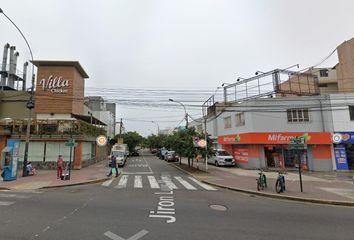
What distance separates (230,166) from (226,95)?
8.95m

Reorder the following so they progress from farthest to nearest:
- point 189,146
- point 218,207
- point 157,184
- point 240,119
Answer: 1. point 240,119
2. point 189,146
3. point 157,184
4. point 218,207

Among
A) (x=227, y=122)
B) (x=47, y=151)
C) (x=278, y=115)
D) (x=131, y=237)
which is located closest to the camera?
(x=131, y=237)

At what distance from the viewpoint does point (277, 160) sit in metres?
25.2

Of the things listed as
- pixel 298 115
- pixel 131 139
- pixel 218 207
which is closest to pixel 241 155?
pixel 298 115

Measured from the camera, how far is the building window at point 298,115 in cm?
2503

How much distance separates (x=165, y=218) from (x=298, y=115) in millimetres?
22597

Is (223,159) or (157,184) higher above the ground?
(223,159)

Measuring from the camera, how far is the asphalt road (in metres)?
6.06

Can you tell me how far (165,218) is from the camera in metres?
7.45

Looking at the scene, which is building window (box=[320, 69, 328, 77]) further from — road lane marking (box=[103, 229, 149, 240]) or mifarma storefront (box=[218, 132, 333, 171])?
road lane marking (box=[103, 229, 149, 240])

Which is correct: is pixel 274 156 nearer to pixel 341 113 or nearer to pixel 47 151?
pixel 341 113

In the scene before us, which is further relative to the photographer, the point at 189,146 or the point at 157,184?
the point at 189,146

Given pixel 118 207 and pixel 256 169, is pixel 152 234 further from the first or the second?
pixel 256 169

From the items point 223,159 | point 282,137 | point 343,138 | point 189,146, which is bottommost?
point 223,159
